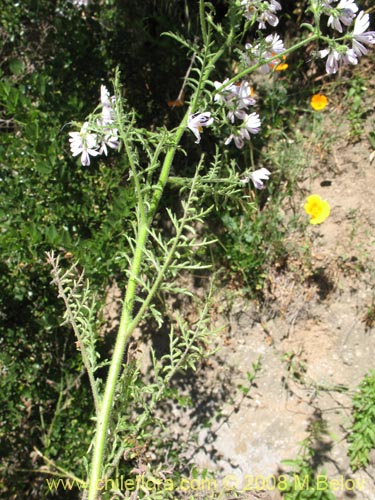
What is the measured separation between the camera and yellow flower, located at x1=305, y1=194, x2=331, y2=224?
8.04ft

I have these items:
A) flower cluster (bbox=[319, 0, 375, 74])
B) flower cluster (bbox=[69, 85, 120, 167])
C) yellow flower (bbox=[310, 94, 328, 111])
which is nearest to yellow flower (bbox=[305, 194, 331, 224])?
yellow flower (bbox=[310, 94, 328, 111])

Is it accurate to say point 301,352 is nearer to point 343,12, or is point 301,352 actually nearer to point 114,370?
point 114,370

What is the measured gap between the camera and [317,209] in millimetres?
2465

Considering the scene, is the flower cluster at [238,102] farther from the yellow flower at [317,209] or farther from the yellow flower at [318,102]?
the yellow flower at [318,102]

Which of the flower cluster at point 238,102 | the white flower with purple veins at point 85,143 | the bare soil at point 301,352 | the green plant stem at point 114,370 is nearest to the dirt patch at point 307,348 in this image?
the bare soil at point 301,352

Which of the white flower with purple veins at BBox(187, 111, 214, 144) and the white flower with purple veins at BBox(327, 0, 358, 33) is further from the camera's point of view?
the white flower with purple veins at BBox(187, 111, 214, 144)

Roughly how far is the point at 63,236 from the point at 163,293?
2.36ft

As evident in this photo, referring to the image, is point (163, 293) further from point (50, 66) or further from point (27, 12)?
point (27, 12)

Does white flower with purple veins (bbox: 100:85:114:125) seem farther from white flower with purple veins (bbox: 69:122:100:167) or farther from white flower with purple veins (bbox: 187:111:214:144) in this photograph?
white flower with purple veins (bbox: 187:111:214:144)

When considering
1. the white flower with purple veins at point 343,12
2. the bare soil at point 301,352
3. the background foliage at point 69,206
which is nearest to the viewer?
the white flower with purple veins at point 343,12

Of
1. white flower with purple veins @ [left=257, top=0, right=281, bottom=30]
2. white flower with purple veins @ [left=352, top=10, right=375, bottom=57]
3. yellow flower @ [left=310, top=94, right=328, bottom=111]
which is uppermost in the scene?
yellow flower @ [left=310, top=94, right=328, bottom=111]

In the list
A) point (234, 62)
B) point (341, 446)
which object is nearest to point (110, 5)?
point (234, 62)

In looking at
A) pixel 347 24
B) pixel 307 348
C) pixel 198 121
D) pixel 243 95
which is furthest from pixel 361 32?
pixel 307 348

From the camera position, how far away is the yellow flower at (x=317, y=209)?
2.45 m
